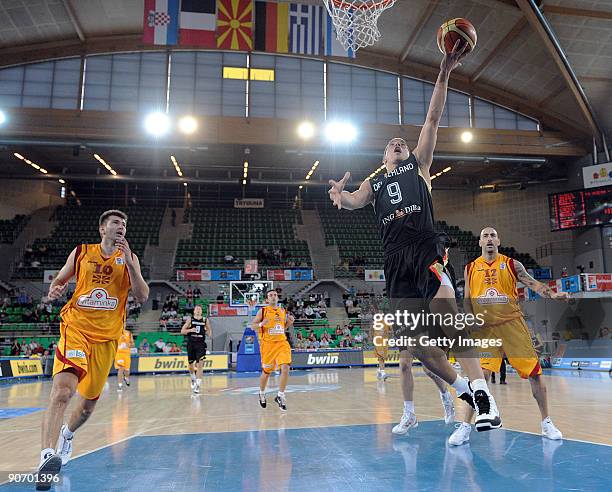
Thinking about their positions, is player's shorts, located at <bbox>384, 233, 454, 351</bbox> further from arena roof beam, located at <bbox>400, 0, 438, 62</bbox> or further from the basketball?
arena roof beam, located at <bbox>400, 0, 438, 62</bbox>

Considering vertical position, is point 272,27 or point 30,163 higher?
point 272,27

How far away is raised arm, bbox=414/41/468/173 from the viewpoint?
4.11 m

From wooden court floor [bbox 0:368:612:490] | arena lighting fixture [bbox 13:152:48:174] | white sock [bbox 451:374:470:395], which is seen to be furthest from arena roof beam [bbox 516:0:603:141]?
arena lighting fixture [bbox 13:152:48:174]

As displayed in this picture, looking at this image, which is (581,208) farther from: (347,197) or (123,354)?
(347,197)

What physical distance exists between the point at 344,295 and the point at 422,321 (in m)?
24.6

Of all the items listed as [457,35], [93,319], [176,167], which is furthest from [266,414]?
[176,167]

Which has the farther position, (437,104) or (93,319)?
(93,319)

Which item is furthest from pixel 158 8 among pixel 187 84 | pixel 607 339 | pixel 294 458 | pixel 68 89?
pixel 607 339

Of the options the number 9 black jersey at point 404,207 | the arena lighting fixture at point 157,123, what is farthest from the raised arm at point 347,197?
the arena lighting fixture at point 157,123

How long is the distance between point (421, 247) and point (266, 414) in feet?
16.5

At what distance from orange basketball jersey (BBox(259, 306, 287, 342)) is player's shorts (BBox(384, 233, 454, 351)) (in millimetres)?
5291

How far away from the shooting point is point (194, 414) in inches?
325

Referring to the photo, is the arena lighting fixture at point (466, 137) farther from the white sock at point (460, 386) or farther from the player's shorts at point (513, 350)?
the white sock at point (460, 386)

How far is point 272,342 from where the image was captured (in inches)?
370
